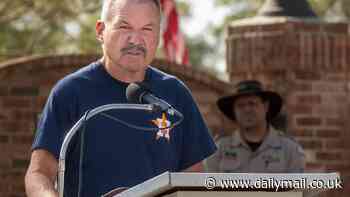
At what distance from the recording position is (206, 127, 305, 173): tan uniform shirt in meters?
8.44

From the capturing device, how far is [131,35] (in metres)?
4.75

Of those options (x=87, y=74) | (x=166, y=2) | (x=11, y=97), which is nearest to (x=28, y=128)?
(x=11, y=97)

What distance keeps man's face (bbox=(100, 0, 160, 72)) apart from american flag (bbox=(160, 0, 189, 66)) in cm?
953

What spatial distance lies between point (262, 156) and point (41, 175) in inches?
161

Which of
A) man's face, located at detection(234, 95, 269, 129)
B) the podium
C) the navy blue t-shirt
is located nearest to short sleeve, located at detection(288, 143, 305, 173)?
man's face, located at detection(234, 95, 269, 129)

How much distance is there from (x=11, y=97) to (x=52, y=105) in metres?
4.74

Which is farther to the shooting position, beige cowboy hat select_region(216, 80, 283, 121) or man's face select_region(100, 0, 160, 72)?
beige cowboy hat select_region(216, 80, 283, 121)

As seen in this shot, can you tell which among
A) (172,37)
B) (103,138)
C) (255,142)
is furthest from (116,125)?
(172,37)

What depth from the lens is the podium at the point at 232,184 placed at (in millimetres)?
3807

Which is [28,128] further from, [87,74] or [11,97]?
[87,74]

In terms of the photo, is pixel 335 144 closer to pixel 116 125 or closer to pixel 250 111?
pixel 250 111

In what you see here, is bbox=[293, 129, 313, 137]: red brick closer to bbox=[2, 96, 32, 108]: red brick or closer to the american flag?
bbox=[2, 96, 32, 108]: red brick

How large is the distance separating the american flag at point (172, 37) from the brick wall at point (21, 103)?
16.4ft

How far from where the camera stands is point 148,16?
4.79m
